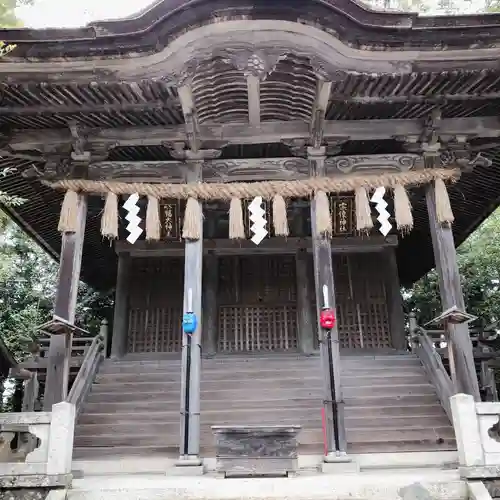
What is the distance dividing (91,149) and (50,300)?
959 cm

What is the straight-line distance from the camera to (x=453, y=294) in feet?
23.5

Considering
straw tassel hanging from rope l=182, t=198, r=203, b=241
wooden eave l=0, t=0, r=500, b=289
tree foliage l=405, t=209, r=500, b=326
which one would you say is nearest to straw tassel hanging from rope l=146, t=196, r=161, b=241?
straw tassel hanging from rope l=182, t=198, r=203, b=241

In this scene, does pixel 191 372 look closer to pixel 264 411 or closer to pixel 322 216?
pixel 264 411

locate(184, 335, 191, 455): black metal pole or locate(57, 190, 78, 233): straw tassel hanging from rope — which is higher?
locate(57, 190, 78, 233): straw tassel hanging from rope

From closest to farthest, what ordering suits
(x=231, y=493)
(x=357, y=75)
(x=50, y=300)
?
(x=231, y=493) → (x=357, y=75) → (x=50, y=300)

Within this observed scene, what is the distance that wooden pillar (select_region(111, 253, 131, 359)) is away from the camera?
11.2 metres

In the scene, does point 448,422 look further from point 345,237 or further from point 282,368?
point 345,237

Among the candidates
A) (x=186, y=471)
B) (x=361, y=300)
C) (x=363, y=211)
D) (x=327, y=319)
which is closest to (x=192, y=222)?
(x=327, y=319)

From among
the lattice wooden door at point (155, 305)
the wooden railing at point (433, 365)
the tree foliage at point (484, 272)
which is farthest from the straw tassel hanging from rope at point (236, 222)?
the tree foliage at point (484, 272)

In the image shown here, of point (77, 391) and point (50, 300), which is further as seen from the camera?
point (50, 300)

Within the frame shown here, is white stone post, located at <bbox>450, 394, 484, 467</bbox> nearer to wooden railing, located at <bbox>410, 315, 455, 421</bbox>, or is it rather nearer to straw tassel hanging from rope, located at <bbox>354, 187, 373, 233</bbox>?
wooden railing, located at <bbox>410, 315, 455, 421</bbox>

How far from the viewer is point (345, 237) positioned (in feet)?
38.8

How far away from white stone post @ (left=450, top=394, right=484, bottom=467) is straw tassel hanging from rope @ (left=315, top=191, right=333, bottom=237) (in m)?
2.90

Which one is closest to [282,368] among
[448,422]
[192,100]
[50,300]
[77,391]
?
[448,422]
